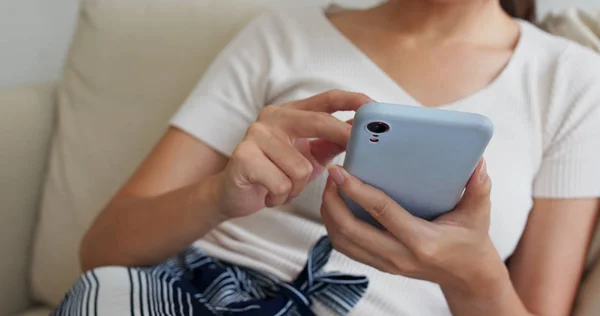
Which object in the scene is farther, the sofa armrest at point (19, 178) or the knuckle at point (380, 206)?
the sofa armrest at point (19, 178)

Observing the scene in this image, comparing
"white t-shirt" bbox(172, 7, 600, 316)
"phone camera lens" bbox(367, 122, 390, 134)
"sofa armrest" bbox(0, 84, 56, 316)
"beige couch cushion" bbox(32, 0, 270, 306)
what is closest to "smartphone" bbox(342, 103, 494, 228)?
"phone camera lens" bbox(367, 122, 390, 134)

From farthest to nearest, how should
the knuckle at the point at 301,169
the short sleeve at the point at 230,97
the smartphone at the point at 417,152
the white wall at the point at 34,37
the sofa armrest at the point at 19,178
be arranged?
the white wall at the point at 34,37 → the sofa armrest at the point at 19,178 → the short sleeve at the point at 230,97 → the knuckle at the point at 301,169 → the smartphone at the point at 417,152

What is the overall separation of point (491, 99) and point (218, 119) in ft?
1.15

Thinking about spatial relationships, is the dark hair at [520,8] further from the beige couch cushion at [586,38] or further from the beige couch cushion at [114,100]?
the beige couch cushion at [114,100]

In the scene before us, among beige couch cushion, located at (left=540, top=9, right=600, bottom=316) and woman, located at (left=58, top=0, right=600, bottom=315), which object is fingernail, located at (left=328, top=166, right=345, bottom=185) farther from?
beige couch cushion, located at (left=540, top=9, right=600, bottom=316)

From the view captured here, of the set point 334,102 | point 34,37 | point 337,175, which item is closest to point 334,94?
point 334,102

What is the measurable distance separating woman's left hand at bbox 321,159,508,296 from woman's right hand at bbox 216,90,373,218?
4 cm

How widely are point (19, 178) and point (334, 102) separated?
60 cm

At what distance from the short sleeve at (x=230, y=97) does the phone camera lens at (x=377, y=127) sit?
1.12 ft

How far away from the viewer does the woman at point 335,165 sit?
0.55 metres

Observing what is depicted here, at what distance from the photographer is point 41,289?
0.91 meters

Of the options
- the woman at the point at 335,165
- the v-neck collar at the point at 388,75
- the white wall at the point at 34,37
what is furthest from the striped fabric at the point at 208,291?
the white wall at the point at 34,37

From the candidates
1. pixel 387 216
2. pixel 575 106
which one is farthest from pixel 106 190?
pixel 575 106

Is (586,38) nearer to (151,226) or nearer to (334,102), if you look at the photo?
(334,102)
